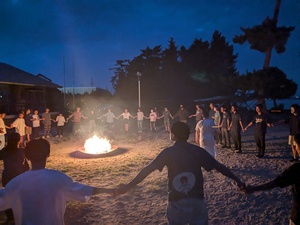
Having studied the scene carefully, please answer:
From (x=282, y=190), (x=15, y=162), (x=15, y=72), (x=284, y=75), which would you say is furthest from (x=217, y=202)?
(x=15, y=72)

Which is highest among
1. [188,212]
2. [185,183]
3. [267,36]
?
[267,36]

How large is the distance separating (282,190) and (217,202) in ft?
6.24

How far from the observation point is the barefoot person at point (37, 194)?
232 centimetres

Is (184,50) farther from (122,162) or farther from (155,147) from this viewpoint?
(122,162)

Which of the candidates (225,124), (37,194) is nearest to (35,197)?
(37,194)

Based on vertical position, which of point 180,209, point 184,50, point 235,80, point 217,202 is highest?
point 184,50

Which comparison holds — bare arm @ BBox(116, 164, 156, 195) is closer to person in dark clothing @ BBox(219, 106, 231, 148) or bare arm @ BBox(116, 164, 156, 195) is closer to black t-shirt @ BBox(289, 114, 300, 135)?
black t-shirt @ BBox(289, 114, 300, 135)

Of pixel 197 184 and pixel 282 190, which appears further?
pixel 282 190

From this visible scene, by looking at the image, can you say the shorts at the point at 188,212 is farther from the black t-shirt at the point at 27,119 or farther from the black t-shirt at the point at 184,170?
the black t-shirt at the point at 27,119

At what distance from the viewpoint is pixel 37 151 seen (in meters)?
2.48

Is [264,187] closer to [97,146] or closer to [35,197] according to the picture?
[35,197]

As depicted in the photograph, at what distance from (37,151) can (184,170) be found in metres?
1.57

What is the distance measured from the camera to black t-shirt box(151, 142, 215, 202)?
2.92 m

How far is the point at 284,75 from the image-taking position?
18656 millimetres
